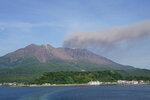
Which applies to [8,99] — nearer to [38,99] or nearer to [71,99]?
[38,99]

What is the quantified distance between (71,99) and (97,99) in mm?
14251

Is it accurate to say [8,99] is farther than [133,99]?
Yes

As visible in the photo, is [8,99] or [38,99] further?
[8,99]

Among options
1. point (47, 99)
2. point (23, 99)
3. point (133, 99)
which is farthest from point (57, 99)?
point (133, 99)

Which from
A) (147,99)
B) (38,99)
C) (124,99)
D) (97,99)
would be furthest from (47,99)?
(147,99)

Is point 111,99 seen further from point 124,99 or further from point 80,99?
point 80,99

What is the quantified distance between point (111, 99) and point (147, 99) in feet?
61.6

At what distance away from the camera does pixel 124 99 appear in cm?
14425

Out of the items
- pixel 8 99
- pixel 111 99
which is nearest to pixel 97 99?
pixel 111 99

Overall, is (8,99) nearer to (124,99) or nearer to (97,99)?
(97,99)

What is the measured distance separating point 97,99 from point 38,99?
31869 mm

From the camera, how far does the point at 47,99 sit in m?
144

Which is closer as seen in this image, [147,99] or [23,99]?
[147,99]

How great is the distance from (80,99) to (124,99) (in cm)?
2385
